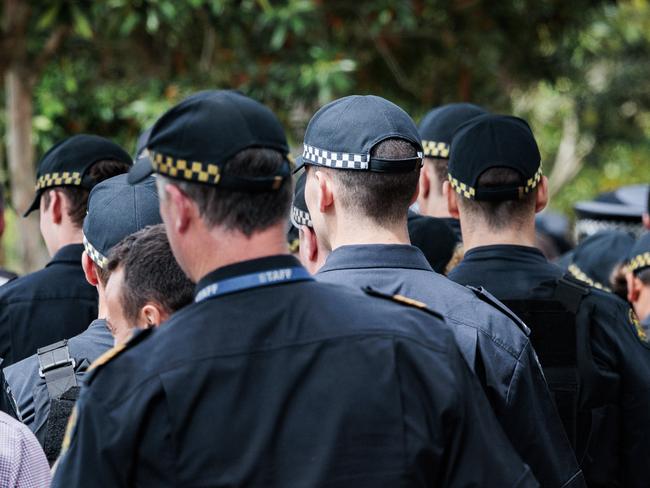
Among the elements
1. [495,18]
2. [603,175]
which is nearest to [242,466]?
[495,18]

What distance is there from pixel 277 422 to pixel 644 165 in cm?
1964

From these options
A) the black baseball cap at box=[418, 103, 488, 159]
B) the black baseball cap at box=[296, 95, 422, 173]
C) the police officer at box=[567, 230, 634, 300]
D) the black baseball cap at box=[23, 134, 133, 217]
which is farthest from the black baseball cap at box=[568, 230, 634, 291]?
the black baseball cap at box=[296, 95, 422, 173]

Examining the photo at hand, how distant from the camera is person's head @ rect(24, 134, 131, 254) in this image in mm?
4414

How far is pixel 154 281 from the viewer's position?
278 centimetres

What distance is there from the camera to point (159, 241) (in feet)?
9.30

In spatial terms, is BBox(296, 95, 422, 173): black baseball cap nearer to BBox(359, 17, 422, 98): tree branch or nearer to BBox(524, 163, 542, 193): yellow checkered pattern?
BBox(524, 163, 542, 193): yellow checkered pattern

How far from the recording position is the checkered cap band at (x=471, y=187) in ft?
12.4

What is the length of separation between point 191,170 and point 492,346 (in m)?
1.16

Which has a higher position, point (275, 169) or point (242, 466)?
point (275, 169)

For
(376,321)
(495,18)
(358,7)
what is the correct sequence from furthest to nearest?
1. (495,18)
2. (358,7)
3. (376,321)

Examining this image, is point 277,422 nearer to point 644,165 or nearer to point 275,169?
point 275,169

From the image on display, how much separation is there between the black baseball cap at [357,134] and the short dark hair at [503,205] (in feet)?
2.16

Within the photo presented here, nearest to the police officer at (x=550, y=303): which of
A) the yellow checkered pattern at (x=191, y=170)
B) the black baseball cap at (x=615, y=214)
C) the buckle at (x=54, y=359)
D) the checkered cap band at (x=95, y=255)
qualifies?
the checkered cap band at (x=95, y=255)

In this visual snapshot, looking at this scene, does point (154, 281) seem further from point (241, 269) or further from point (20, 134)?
point (20, 134)
